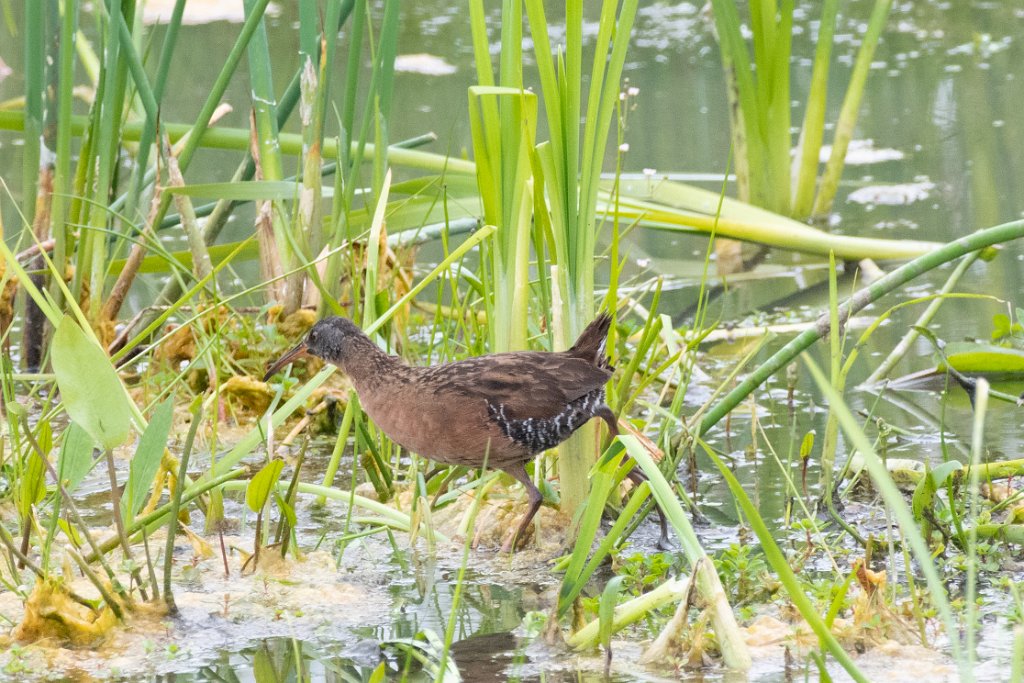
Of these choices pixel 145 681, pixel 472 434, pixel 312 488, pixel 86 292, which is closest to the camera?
pixel 145 681

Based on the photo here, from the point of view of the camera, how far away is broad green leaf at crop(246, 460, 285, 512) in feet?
8.53

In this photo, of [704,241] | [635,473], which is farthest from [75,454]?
[704,241]

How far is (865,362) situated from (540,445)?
5.85 ft

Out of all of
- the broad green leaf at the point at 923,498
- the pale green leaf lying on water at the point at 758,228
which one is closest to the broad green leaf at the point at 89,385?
the broad green leaf at the point at 923,498

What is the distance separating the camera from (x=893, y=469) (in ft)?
10.7

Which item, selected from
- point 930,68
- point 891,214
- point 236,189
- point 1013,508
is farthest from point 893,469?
point 930,68

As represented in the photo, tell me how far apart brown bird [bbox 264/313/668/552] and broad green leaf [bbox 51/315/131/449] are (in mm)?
834

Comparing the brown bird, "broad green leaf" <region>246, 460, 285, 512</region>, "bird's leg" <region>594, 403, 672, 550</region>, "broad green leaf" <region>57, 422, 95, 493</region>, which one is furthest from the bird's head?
"broad green leaf" <region>57, 422, 95, 493</region>

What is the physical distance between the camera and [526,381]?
304cm

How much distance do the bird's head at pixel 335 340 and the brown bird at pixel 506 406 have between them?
0.23 m

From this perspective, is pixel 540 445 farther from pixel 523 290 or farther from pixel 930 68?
pixel 930 68

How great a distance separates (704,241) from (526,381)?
335 cm

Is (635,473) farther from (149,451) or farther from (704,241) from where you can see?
(704,241)

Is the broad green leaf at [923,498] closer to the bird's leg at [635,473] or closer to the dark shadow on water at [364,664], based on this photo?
the bird's leg at [635,473]
